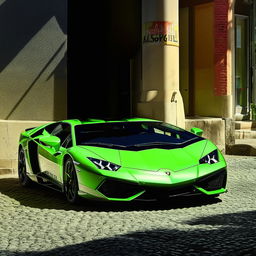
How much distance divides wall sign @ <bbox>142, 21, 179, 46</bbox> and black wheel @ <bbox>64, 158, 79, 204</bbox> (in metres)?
7.41

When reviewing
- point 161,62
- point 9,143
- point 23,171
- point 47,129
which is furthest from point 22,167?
point 161,62

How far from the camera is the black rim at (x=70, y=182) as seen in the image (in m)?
8.55

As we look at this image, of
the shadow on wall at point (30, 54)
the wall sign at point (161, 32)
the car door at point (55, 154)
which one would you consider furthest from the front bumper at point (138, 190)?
the wall sign at point (161, 32)

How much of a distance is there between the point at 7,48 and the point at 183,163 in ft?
22.3

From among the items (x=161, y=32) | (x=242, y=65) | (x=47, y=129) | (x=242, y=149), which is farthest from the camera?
(x=242, y=65)

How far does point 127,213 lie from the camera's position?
787 centimetres

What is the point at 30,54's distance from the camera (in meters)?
14.3

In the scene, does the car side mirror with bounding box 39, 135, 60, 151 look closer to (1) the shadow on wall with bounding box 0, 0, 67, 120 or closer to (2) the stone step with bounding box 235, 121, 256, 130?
(1) the shadow on wall with bounding box 0, 0, 67, 120

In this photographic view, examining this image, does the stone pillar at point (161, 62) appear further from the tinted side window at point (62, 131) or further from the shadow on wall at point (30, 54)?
the tinted side window at point (62, 131)

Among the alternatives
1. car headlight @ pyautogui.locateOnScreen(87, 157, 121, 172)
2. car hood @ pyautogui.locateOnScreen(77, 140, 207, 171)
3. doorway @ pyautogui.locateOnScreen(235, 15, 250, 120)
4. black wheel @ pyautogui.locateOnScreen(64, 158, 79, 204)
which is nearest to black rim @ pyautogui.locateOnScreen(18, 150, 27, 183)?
black wheel @ pyautogui.locateOnScreen(64, 158, 79, 204)

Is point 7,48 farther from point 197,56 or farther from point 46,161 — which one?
point 197,56

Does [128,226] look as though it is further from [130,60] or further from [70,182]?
[130,60]

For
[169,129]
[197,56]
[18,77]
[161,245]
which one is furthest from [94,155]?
[197,56]

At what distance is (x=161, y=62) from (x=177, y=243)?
10.2m
